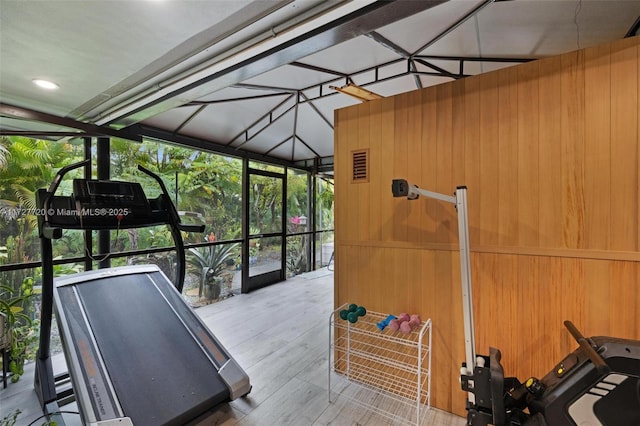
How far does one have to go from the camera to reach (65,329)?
1907 mm

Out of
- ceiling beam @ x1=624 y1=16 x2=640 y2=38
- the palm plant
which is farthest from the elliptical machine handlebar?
the palm plant

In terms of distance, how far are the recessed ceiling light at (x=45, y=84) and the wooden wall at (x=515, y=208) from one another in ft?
7.47

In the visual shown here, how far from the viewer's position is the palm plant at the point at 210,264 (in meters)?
4.15

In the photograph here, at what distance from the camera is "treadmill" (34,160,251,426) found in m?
1.71

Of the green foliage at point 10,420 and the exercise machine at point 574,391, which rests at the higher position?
the exercise machine at point 574,391

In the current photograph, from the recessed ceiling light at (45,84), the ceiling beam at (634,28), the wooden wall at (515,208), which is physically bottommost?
the wooden wall at (515,208)

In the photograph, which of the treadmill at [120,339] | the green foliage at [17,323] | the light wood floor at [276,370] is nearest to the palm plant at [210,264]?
the light wood floor at [276,370]

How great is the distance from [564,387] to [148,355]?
2.49m

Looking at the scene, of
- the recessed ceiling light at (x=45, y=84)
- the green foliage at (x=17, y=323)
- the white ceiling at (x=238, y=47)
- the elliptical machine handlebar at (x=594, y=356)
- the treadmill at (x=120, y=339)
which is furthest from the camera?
the green foliage at (x=17, y=323)

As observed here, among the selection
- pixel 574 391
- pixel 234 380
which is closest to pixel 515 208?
pixel 574 391

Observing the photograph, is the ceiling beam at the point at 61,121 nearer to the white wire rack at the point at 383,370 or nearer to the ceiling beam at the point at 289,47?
the ceiling beam at the point at 289,47

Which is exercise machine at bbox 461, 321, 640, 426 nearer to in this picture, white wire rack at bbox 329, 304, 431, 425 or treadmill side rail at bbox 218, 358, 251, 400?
white wire rack at bbox 329, 304, 431, 425

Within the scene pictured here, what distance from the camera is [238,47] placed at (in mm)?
1515

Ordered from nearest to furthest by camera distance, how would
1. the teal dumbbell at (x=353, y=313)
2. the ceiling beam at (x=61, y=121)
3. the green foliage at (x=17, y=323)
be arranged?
the teal dumbbell at (x=353, y=313) < the ceiling beam at (x=61, y=121) < the green foliage at (x=17, y=323)
